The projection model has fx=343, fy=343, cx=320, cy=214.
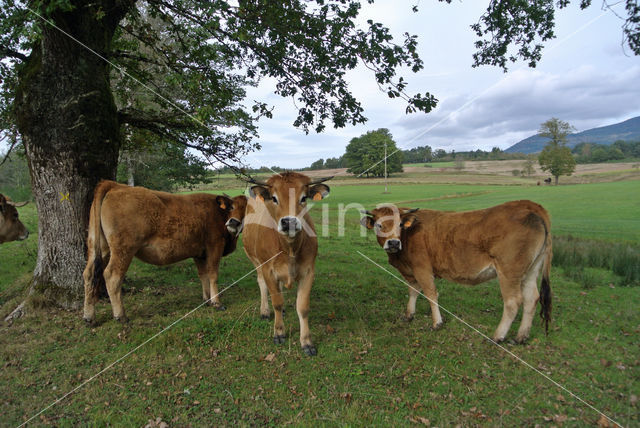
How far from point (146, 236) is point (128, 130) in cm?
517

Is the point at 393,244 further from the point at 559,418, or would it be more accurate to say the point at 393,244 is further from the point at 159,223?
the point at 159,223

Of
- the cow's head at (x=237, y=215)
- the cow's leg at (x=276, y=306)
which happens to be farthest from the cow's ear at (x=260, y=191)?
the cow's head at (x=237, y=215)

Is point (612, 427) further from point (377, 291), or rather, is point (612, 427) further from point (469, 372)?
point (377, 291)

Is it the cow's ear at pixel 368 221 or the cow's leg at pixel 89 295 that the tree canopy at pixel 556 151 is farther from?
the cow's leg at pixel 89 295

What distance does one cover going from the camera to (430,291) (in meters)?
6.17

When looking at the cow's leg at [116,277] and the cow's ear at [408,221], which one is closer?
the cow's leg at [116,277]

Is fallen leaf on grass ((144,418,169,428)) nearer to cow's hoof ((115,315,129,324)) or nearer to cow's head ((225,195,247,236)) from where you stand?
cow's hoof ((115,315,129,324))

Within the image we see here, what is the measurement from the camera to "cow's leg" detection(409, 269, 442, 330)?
603 cm

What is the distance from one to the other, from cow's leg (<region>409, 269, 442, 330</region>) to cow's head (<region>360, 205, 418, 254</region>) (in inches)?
25.6

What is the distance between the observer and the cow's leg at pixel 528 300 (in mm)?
5441

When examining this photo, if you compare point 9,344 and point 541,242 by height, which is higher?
point 541,242

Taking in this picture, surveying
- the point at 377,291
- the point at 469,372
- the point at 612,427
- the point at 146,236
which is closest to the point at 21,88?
the point at 146,236

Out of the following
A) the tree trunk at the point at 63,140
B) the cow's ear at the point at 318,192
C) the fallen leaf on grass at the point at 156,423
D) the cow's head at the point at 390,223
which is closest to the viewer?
the fallen leaf on grass at the point at 156,423

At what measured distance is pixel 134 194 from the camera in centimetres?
584
